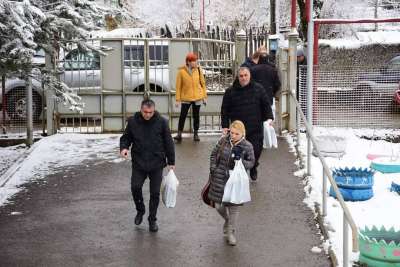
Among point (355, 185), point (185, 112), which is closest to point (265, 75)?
point (185, 112)

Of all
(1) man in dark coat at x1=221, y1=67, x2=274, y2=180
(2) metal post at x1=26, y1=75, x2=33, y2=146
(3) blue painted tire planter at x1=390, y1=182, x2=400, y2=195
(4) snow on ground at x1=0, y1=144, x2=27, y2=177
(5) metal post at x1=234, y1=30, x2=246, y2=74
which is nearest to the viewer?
(1) man in dark coat at x1=221, y1=67, x2=274, y2=180

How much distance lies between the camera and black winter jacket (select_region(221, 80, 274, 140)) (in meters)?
9.12

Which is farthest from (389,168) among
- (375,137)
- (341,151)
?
(375,137)

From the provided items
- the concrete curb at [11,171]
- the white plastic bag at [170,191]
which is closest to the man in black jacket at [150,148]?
the white plastic bag at [170,191]

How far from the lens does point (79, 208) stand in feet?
28.6

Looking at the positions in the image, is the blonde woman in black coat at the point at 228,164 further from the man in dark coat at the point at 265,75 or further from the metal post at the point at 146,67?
the metal post at the point at 146,67

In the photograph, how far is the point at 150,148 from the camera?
753cm

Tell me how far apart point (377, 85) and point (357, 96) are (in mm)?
A: 525

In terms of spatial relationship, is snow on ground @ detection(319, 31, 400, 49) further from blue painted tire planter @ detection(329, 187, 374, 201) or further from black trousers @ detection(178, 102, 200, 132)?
blue painted tire planter @ detection(329, 187, 374, 201)

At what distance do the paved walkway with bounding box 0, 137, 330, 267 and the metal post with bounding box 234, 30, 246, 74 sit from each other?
3657 millimetres

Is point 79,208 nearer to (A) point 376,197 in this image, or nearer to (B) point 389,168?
(A) point 376,197

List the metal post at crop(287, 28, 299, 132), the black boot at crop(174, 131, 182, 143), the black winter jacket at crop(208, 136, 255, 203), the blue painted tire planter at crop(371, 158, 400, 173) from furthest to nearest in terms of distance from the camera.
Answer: the metal post at crop(287, 28, 299, 132) → the black boot at crop(174, 131, 182, 143) → the blue painted tire planter at crop(371, 158, 400, 173) → the black winter jacket at crop(208, 136, 255, 203)

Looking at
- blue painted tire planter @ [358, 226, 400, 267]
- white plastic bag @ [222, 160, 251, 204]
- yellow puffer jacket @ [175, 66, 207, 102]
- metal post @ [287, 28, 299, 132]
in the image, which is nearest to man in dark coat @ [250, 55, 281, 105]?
yellow puffer jacket @ [175, 66, 207, 102]

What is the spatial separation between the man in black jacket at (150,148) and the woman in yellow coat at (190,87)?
460 centimetres
